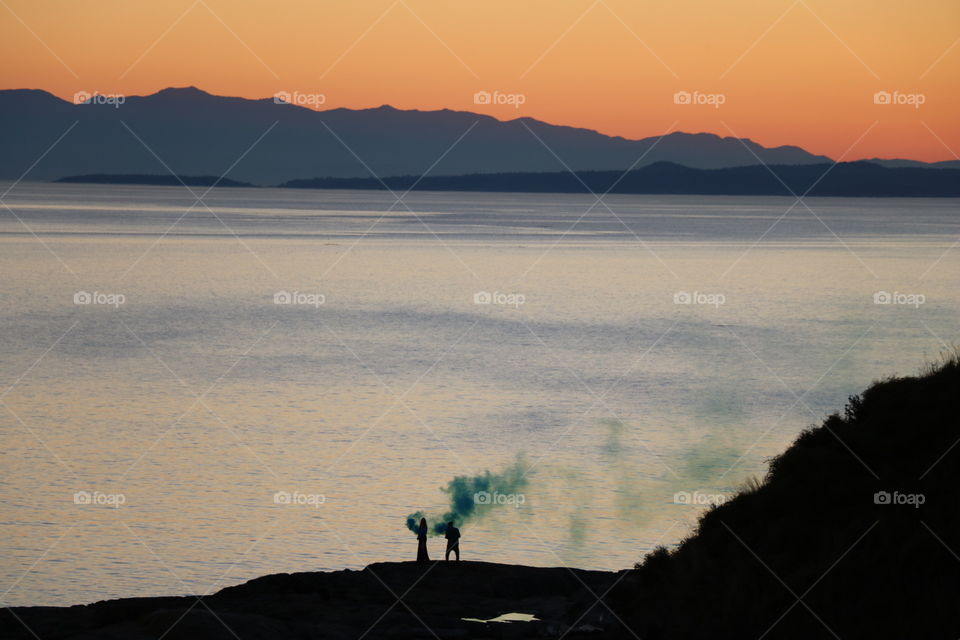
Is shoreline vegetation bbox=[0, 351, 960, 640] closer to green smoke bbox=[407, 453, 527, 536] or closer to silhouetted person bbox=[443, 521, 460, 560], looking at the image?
silhouetted person bbox=[443, 521, 460, 560]

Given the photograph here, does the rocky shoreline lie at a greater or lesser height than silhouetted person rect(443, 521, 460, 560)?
lesser

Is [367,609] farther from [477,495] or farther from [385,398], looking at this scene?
[385,398]

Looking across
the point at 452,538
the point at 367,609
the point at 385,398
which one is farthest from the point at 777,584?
the point at 385,398

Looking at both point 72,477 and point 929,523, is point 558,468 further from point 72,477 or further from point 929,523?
point 929,523

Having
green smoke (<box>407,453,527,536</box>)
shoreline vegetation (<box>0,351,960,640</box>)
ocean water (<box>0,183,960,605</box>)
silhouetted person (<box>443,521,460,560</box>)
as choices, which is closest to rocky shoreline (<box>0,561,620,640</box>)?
shoreline vegetation (<box>0,351,960,640</box>)

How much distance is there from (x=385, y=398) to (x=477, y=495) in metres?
14.5

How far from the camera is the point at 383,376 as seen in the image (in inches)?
2088

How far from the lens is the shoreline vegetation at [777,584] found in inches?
662

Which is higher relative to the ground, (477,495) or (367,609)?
(477,495)

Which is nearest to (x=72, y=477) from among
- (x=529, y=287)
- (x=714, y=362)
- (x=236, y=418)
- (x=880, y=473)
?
(x=236, y=418)

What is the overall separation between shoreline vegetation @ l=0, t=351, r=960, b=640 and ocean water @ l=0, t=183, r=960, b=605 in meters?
5.54

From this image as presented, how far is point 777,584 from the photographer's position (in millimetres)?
17422

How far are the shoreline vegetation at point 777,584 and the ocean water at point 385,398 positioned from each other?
18.2 feet

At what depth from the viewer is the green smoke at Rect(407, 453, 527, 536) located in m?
30.5
